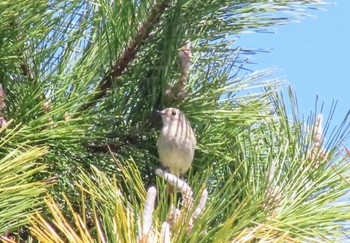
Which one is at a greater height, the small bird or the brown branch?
the brown branch

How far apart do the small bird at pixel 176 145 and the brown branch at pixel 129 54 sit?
121 mm

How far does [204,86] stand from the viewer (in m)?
1.77

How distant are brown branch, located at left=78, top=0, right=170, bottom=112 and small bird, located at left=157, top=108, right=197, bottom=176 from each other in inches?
4.7

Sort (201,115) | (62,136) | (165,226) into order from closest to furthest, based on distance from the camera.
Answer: (165,226)
(62,136)
(201,115)

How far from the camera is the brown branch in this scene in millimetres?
1649

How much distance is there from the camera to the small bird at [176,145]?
170 centimetres

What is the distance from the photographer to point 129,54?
1672mm

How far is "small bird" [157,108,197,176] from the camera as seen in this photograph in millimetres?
1699

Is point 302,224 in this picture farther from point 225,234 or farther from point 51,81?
point 51,81

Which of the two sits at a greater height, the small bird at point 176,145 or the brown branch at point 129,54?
the brown branch at point 129,54

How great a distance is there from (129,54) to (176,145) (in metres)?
0.25

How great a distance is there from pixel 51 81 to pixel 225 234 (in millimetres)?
720

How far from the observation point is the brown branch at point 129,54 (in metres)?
1.65

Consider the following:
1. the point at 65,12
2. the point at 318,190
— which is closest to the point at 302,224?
the point at 318,190
